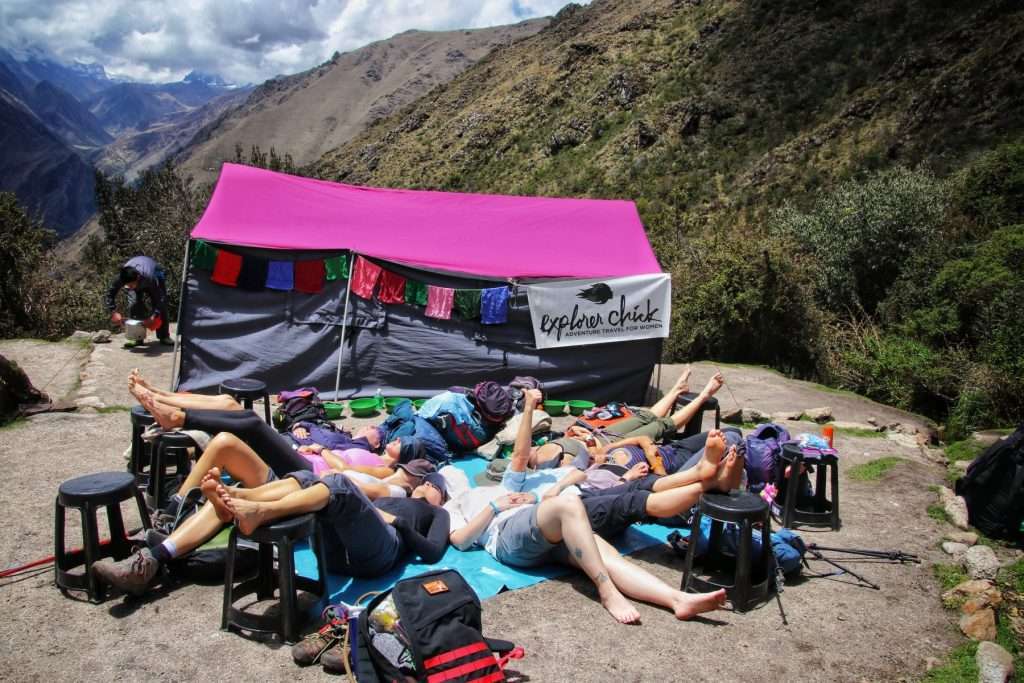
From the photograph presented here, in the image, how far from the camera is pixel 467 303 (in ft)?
24.0

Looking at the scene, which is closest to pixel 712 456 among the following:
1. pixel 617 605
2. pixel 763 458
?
pixel 617 605

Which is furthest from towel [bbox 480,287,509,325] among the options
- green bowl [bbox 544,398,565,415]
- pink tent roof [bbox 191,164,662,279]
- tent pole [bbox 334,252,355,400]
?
tent pole [bbox 334,252,355,400]

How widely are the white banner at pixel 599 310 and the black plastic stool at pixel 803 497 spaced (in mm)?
3193

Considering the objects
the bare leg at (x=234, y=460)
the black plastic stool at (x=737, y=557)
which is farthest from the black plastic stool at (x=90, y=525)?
the black plastic stool at (x=737, y=557)

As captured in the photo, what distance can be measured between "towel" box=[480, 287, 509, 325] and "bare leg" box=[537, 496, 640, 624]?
4.02 m

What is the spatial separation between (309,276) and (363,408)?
1479mm

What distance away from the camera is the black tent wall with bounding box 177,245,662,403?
710 cm

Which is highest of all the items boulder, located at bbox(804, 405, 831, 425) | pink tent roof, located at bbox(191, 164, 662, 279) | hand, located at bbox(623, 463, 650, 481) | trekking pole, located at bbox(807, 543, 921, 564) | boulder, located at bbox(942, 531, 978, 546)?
pink tent roof, located at bbox(191, 164, 662, 279)

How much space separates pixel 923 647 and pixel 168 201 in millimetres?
18617

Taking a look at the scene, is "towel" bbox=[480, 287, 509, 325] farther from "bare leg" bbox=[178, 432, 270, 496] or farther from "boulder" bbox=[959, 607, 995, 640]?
A: "boulder" bbox=[959, 607, 995, 640]

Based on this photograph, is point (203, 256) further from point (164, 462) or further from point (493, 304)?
point (164, 462)

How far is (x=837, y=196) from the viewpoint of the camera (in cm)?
1521

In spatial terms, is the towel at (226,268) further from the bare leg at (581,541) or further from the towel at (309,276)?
the bare leg at (581,541)

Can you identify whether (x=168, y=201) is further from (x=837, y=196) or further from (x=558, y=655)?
(x=558, y=655)
